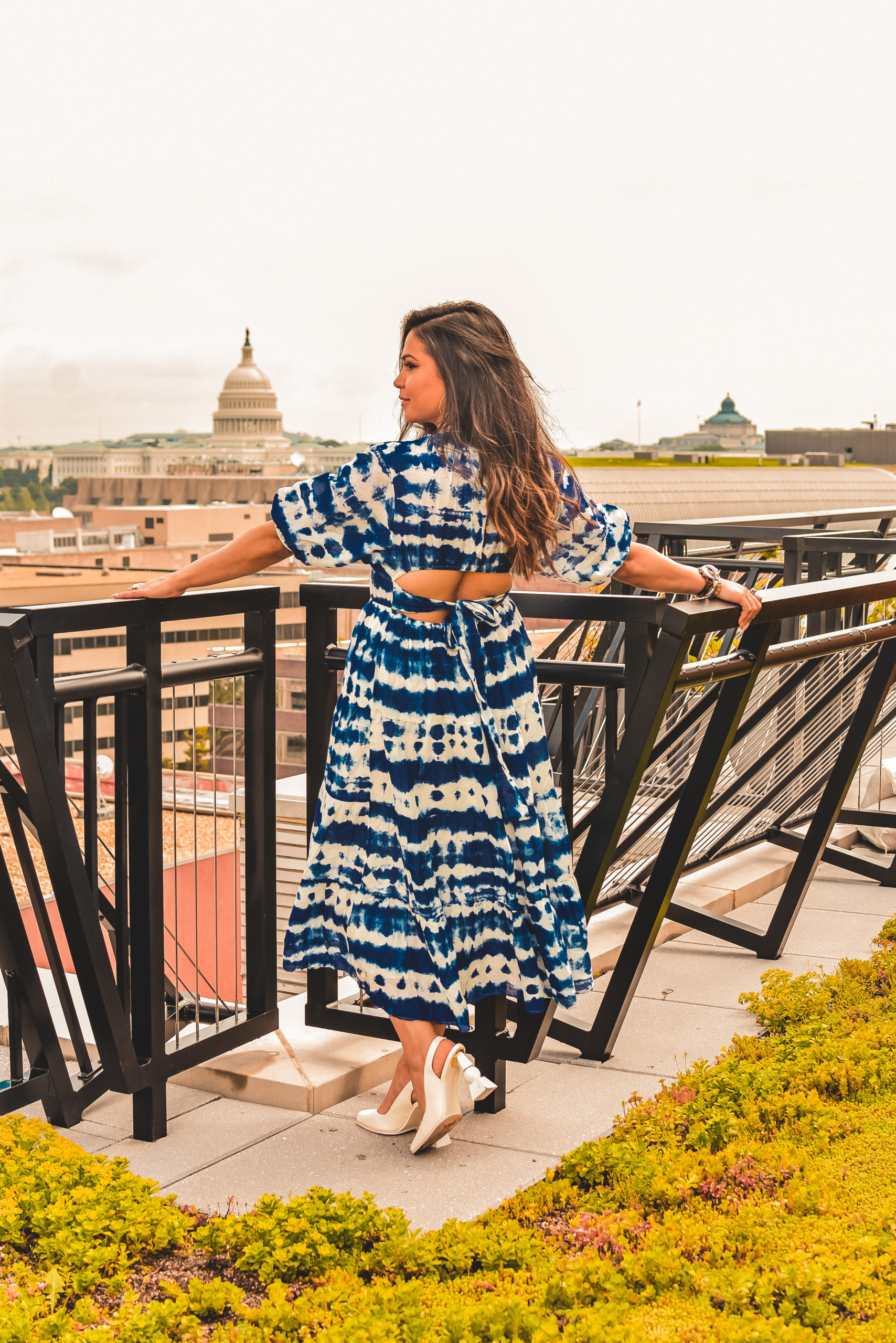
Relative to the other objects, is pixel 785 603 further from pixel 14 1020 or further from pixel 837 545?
pixel 837 545

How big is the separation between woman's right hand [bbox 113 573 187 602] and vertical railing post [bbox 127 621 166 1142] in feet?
0.31

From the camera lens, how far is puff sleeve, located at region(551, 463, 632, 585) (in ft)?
9.38

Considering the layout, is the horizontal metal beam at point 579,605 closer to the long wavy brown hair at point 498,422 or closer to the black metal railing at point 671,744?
the black metal railing at point 671,744

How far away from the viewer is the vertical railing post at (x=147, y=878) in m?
2.90

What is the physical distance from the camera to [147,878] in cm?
293

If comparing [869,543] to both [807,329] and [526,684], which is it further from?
[807,329]

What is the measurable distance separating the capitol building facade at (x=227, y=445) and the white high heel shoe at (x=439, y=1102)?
150943 mm

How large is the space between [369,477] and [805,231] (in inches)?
3325

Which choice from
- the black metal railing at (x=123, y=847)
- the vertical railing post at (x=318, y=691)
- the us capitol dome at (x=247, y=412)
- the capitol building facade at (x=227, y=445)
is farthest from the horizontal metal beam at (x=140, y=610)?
the us capitol dome at (x=247, y=412)

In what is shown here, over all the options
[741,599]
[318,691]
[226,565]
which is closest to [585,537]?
[741,599]

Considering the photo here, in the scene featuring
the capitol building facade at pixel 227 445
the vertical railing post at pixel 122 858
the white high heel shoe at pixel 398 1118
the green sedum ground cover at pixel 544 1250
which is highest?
the capitol building facade at pixel 227 445

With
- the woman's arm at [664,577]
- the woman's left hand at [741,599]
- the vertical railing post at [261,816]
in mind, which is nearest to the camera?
the woman's arm at [664,577]

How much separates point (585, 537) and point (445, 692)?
46 cm

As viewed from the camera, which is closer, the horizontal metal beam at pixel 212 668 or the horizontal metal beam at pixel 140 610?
the horizontal metal beam at pixel 140 610
